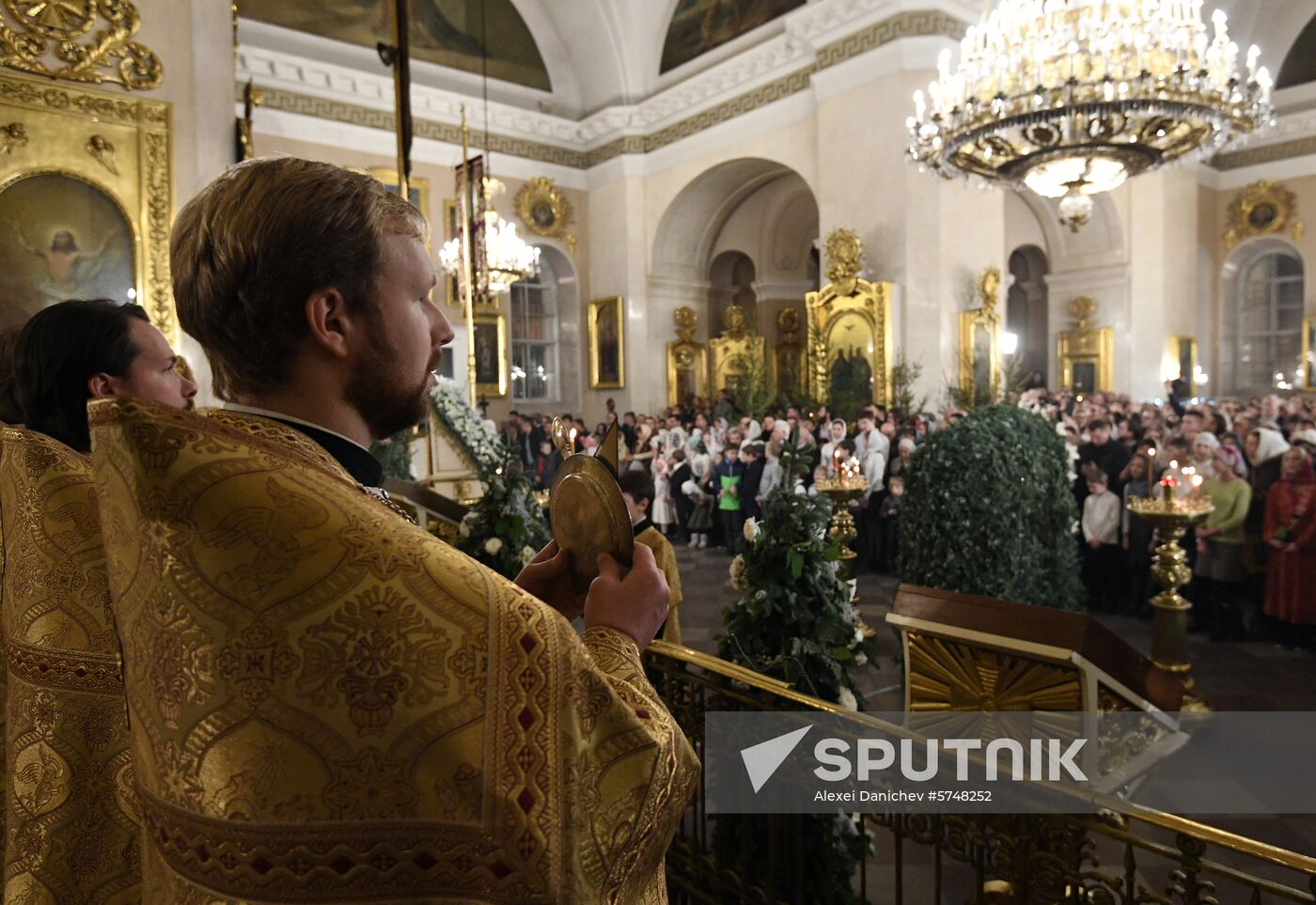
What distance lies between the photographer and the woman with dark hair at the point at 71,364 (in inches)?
71.8

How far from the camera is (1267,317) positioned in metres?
20.0

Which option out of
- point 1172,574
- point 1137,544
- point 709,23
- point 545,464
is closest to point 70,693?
point 1172,574

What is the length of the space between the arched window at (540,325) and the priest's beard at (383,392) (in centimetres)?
1791

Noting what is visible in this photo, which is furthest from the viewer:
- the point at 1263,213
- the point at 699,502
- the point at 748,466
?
the point at 1263,213

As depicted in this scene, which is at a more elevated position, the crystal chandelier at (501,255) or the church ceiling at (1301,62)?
the church ceiling at (1301,62)

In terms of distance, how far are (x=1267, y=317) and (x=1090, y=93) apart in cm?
1636

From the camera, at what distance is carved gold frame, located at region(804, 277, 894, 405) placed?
1292cm

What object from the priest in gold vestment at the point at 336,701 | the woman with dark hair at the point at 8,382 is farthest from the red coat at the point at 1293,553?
the woman with dark hair at the point at 8,382

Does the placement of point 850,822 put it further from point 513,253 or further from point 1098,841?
point 513,253

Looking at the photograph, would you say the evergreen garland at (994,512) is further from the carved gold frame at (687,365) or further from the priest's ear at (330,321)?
the carved gold frame at (687,365)

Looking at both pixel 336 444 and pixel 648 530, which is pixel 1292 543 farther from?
pixel 336 444

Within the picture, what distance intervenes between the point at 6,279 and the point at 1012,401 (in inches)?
299

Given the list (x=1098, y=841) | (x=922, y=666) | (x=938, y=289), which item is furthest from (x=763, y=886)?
(x=938, y=289)

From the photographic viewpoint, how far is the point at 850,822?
9.30 feet
